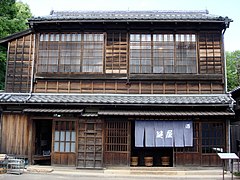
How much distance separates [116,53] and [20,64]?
21.0 ft

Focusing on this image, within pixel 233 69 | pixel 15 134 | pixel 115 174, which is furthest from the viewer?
pixel 233 69

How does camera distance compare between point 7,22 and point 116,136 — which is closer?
point 116,136

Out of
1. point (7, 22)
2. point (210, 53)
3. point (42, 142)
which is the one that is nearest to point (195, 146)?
point (210, 53)

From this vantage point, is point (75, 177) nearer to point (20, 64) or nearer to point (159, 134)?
point (159, 134)

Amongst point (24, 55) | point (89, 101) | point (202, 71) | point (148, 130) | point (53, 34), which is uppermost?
point (53, 34)

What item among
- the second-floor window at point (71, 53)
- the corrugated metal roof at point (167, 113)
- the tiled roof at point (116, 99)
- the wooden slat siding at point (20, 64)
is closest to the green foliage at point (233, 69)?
the tiled roof at point (116, 99)

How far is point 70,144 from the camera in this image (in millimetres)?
15227

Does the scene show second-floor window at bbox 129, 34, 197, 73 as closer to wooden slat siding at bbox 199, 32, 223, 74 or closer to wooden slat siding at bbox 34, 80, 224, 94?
wooden slat siding at bbox 199, 32, 223, 74

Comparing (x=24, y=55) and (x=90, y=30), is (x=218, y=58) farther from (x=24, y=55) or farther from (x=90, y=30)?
(x=24, y=55)

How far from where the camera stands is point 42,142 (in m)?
17.5

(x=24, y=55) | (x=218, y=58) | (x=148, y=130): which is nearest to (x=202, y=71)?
(x=218, y=58)

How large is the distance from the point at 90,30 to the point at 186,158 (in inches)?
398

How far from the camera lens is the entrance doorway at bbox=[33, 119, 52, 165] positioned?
52.9 ft

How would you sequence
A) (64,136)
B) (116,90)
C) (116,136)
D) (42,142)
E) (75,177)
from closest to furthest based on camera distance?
1. (75,177)
2. (116,136)
3. (64,136)
4. (116,90)
5. (42,142)
